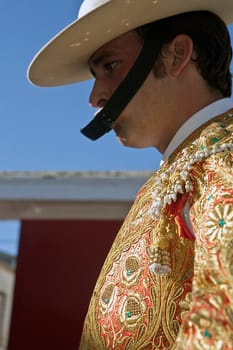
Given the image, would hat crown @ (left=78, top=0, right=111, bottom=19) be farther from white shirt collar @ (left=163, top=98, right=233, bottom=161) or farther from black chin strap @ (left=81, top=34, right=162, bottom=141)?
white shirt collar @ (left=163, top=98, right=233, bottom=161)

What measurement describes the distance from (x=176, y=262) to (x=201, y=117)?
323 mm

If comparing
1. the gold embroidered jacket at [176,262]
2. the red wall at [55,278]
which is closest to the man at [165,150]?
the gold embroidered jacket at [176,262]

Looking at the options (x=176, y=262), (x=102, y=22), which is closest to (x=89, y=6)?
(x=102, y=22)

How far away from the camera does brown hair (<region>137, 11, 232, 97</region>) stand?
1284mm

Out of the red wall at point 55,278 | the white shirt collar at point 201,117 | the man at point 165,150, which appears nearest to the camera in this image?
the man at point 165,150

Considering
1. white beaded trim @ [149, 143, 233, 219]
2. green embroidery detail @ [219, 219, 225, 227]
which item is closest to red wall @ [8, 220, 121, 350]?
white beaded trim @ [149, 143, 233, 219]

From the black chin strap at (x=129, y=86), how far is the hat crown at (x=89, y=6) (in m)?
0.13

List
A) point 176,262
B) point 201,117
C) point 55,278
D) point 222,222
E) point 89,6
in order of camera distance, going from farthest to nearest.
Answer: point 55,278 → point 89,6 → point 201,117 → point 176,262 → point 222,222

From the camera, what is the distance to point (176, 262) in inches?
40.0

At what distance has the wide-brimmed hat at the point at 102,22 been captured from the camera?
127 cm

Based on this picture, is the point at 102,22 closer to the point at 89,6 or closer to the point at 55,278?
the point at 89,6

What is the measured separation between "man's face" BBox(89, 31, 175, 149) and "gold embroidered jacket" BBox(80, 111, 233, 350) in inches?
3.7

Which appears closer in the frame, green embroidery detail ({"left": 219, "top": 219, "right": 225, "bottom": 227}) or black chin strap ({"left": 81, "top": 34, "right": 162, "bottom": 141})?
green embroidery detail ({"left": 219, "top": 219, "right": 225, "bottom": 227})

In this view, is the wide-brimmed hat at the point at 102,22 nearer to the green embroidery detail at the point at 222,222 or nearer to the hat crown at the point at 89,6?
the hat crown at the point at 89,6
